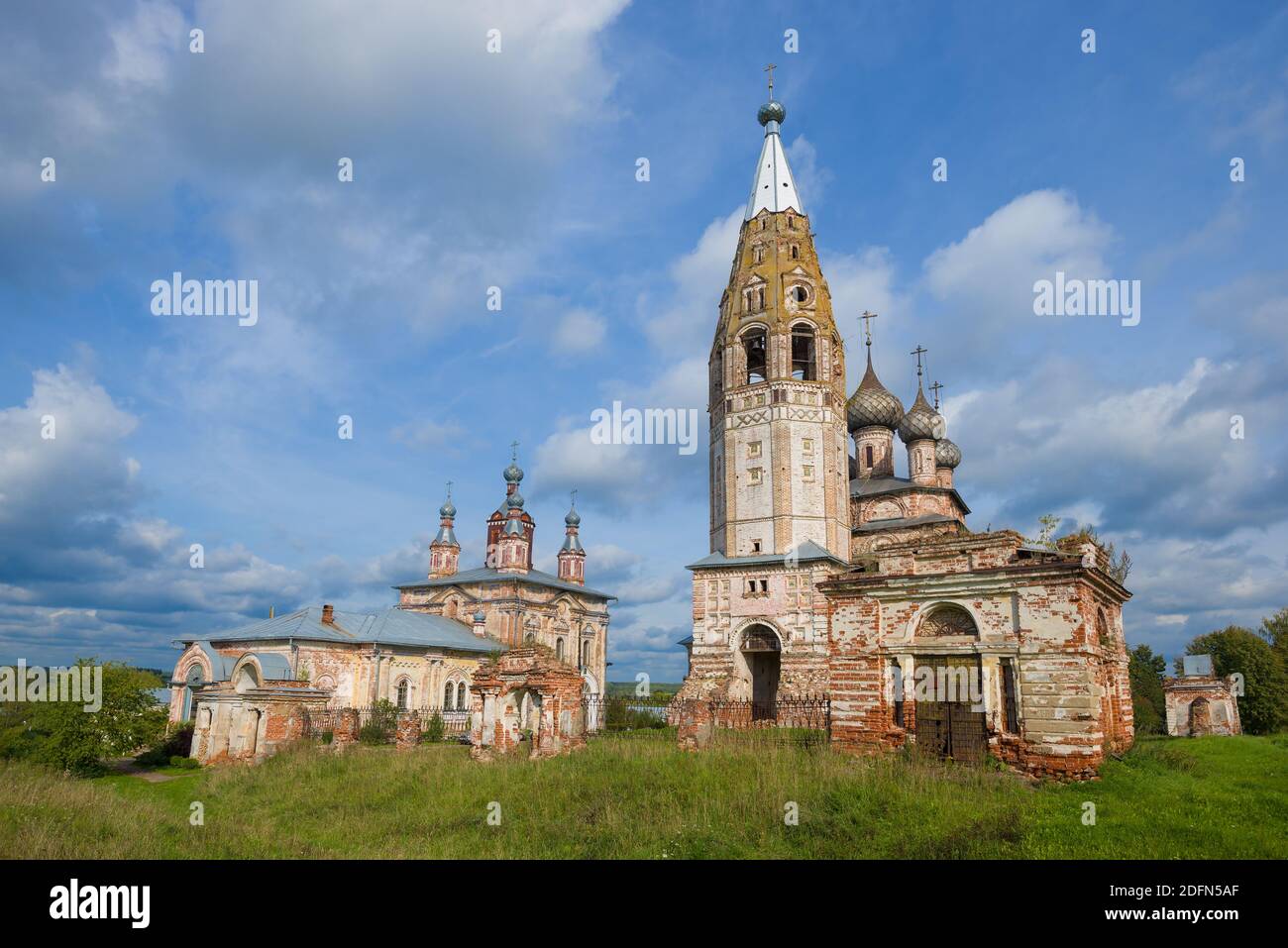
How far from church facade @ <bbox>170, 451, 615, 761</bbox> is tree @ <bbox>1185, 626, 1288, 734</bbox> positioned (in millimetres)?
29318

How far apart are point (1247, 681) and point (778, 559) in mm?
23365

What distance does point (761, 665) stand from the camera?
31.7 meters

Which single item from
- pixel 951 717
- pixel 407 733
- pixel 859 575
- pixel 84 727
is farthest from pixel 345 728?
pixel 951 717

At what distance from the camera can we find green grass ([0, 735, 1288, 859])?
33.7 ft

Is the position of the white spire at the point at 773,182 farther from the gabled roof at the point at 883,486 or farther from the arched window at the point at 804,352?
the gabled roof at the point at 883,486

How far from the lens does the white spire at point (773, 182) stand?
37.0 meters

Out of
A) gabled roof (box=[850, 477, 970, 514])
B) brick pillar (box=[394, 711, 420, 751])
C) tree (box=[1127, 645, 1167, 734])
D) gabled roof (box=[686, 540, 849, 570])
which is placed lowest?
tree (box=[1127, 645, 1167, 734])

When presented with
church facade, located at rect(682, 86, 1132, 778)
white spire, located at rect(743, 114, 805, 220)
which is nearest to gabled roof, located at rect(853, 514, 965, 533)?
church facade, located at rect(682, 86, 1132, 778)

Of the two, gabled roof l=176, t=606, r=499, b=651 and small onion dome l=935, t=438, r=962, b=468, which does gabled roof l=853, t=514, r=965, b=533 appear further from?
gabled roof l=176, t=606, r=499, b=651

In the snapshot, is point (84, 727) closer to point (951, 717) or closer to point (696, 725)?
point (696, 725)

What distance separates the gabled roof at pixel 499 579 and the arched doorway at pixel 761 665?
52.1 ft

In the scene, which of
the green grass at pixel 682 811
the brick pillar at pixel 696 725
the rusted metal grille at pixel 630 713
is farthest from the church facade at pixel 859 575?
the brick pillar at pixel 696 725
